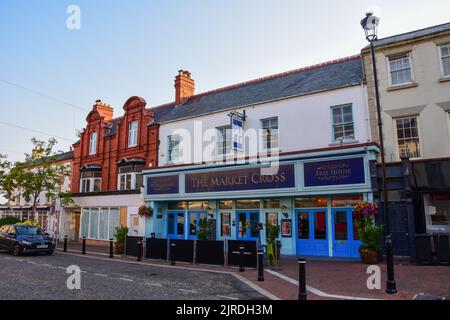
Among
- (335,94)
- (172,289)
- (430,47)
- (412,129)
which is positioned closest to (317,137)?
(335,94)

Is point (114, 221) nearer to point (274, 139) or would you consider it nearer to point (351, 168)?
point (274, 139)

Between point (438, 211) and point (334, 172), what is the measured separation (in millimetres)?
4418

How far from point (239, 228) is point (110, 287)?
991 centimetres

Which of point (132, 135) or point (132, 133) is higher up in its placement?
point (132, 133)

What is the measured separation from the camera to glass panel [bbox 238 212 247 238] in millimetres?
18531

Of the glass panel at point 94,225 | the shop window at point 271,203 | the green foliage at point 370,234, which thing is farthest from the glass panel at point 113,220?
the green foliage at point 370,234

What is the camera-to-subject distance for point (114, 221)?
2423cm

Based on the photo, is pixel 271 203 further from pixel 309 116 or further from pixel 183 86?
pixel 183 86

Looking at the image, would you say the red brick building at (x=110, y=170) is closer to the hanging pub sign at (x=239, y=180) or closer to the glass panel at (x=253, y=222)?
the hanging pub sign at (x=239, y=180)

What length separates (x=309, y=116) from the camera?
1723cm

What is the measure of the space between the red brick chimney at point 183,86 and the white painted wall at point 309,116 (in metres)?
7.89

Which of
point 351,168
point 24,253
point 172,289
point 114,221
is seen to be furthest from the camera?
point 114,221

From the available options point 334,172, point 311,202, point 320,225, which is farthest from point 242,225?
point 334,172

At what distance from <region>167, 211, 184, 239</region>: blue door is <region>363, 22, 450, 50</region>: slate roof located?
1419 cm
